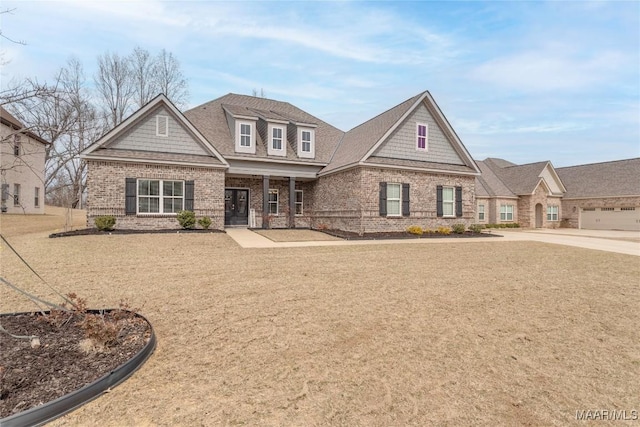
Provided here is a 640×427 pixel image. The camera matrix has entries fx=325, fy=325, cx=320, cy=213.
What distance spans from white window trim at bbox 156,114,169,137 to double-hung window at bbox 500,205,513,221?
86.6ft

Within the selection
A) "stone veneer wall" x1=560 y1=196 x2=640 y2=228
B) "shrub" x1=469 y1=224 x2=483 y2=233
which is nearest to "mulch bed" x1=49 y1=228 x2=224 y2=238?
"shrub" x1=469 y1=224 x2=483 y2=233

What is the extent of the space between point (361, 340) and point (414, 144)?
50.9ft

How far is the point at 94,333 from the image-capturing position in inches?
138

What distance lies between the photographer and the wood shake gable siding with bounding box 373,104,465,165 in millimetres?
17281

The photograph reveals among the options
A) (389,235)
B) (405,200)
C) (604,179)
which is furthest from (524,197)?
(389,235)

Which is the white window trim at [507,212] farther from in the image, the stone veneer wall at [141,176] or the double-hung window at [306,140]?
the stone veneer wall at [141,176]

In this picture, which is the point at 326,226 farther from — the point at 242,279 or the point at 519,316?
the point at 519,316

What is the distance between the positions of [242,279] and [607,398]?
19.6ft

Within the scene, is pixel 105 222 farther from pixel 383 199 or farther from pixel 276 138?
pixel 383 199

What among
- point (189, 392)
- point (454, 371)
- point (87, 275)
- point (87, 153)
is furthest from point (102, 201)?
point (454, 371)

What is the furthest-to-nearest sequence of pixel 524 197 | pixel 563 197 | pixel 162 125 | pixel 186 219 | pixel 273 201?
pixel 563 197 < pixel 524 197 < pixel 273 201 < pixel 162 125 < pixel 186 219

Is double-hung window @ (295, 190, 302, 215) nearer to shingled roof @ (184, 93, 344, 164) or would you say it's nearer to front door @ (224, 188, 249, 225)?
shingled roof @ (184, 93, 344, 164)

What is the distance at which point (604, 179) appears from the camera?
2891cm

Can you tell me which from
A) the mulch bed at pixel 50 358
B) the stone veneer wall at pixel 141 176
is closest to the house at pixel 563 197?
the stone veneer wall at pixel 141 176
